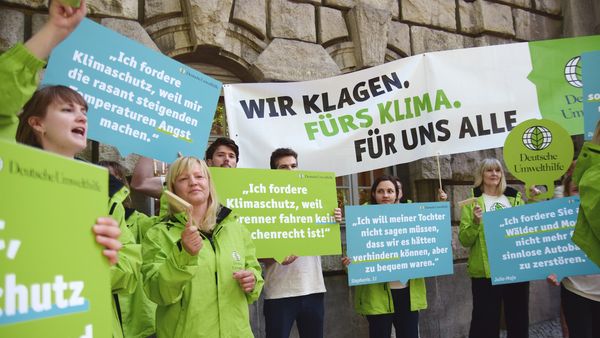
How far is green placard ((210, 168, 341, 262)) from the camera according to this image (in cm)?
307

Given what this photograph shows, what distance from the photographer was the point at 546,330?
223 inches

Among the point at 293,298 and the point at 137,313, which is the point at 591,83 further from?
the point at 137,313

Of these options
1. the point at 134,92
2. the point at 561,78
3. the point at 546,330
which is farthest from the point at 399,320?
the point at 546,330

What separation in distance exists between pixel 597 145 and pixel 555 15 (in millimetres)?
5192

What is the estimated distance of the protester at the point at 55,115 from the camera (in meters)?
1.42

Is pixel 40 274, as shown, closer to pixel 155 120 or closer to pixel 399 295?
pixel 155 120

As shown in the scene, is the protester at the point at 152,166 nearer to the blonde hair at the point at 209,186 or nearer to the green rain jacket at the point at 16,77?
the blonde hair at the point at 209,186

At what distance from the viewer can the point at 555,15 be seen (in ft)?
22.4

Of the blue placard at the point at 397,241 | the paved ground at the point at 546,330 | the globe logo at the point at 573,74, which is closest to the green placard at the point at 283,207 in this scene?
the blue placard at the point at 397,241

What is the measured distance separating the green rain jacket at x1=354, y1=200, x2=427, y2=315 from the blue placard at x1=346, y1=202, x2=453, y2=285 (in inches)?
4.0

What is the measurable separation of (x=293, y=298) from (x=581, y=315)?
75.1 inches

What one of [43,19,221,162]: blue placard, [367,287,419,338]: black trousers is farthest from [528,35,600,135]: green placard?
[43,19,221,162]: blue placard

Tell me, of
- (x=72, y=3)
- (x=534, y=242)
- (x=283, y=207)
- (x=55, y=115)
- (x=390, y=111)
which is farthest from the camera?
(x=390, y=111)

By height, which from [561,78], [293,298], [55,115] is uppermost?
[561,78]
